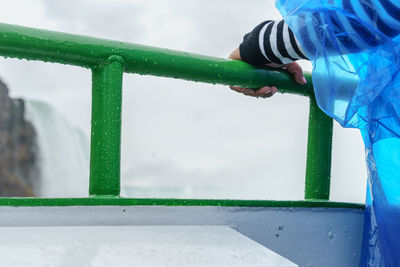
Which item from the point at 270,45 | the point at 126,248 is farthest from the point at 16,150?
the point at 126,248

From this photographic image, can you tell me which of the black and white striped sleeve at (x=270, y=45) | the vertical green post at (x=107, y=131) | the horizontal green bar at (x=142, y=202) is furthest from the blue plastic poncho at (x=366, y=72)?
the vertical green post at (x=107, y=131)

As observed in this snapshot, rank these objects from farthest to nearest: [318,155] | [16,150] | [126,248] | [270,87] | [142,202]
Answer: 1. [16,150]
2. [318,155]
3. [270,87]
4. [142,202]
5. [126,248]

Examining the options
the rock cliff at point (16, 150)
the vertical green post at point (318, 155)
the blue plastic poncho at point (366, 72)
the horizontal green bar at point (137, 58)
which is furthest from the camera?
the rock cliff at point (16, 150)

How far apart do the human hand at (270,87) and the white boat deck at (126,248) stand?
0.50 metres

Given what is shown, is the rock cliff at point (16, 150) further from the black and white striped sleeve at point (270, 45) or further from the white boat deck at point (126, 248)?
the white boat deck at point (126, 248)

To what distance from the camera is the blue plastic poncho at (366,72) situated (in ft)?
2.94

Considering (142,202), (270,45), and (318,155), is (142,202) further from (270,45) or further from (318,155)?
(318,155)

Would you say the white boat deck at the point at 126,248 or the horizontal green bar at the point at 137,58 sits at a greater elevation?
the horizontal green bar at the point at 137,58

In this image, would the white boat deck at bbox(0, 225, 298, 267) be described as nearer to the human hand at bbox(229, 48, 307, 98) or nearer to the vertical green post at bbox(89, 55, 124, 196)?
the vertical green post at bbox(89, 55, 124, 196)

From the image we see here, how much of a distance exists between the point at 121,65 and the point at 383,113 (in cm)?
60

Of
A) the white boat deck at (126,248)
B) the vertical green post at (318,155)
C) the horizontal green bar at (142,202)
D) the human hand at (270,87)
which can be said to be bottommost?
the white boat deck at (126,248)

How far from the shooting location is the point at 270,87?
1.34 meters

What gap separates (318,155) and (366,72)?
0.58m

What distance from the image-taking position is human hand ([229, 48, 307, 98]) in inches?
52.1
